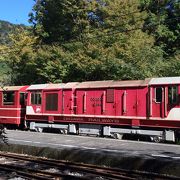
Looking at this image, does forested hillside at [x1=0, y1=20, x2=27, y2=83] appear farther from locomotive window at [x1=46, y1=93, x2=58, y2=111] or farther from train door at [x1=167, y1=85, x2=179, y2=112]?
train door at [x1=167, y1=85, x2=179, y2=112]

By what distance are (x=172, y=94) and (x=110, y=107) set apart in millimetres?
4353

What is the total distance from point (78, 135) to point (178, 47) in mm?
21763

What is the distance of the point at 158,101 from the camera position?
74.8 ft

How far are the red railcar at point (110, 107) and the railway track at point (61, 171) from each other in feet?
27.9

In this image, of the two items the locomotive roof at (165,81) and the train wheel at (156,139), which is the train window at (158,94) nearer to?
the locomotive roof at (165,81)

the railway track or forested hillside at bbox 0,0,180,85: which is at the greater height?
forested hillside at bbox 0,0,180,85

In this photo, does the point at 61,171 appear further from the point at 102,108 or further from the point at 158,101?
the point at 102,108

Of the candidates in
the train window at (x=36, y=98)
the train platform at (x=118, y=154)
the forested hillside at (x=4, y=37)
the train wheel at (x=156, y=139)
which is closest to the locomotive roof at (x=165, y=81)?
the train wheel at (x=156, y=139)

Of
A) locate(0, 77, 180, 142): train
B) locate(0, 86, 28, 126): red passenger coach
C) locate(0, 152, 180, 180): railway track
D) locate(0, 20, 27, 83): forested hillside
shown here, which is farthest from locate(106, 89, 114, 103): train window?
locate(0, 152, 180, 180): railway track

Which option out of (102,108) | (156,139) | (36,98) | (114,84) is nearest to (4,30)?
(36,98)

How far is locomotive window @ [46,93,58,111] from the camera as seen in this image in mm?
28575

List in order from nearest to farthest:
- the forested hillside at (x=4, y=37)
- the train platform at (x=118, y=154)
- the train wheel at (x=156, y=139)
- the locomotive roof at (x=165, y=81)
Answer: the forested hillside at (x=4, y=37) < the train platform at (x=118, y=154) < the locomotive roof at (x=165, y=81) < the train wheel at (x=156, y=139)

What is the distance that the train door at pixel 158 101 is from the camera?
22484mm

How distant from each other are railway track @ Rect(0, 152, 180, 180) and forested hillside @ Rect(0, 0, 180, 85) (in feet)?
47.3
